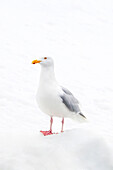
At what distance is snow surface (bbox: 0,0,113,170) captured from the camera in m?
6.25

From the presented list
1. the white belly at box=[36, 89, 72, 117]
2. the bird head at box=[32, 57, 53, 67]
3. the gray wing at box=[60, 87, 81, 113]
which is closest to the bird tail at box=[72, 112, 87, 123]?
the gray wing at box=[60, 87, 81, 113]

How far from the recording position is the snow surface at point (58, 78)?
625cm

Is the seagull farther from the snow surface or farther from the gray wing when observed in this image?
the snow surface

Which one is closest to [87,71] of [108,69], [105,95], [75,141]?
[108,69]

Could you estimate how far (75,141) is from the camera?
6.52m

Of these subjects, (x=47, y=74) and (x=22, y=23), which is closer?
(x=47, y=74)

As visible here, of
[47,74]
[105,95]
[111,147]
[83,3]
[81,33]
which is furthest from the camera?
[83,3]

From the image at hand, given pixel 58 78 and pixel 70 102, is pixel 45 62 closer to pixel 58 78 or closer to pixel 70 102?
pixel 70 102

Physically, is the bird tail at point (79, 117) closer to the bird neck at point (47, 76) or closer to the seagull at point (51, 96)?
the seagull at point (51, 96)

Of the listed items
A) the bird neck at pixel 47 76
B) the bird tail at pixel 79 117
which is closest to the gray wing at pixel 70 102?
the bird tail at pixel 79 117

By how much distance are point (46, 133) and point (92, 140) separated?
0.97 meters

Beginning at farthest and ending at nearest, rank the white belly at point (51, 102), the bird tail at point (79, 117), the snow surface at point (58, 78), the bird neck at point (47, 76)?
the bird tail at point (79, 117)
the bird neck at point (47, 76)
the white belly at point (51, 102)
the snow surface at point (58, 78)

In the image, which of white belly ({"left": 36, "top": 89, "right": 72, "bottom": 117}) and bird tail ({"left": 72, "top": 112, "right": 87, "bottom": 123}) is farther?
bird tail ({"left": 72, "top": 112, "right": 87, "bottom": 123})

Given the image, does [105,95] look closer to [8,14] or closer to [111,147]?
[111,147]
